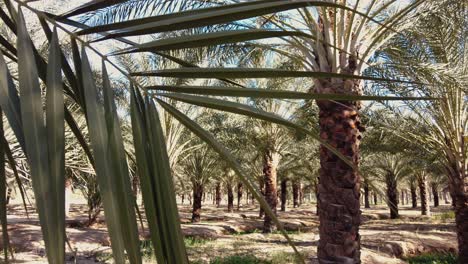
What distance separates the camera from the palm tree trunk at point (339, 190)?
14.5 ft

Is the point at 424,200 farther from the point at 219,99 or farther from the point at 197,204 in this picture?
the point at 219,99

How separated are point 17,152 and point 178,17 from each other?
7.37 meters

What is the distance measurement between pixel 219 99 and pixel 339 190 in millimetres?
3777

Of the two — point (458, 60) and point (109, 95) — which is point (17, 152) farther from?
point (458, 60)

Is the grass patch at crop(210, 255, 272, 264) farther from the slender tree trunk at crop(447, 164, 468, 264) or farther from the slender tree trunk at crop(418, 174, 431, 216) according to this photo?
the slender tree trunk at crop(418, 174, 431, 216)

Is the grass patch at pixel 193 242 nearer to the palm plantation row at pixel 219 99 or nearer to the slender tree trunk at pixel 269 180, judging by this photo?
the palm plantation row at pixel 219 99

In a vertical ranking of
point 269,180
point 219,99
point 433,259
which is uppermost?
point 269,180

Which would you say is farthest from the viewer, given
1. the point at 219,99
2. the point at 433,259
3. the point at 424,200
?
the point at 424,200

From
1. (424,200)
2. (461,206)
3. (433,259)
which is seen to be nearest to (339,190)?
(461,206)

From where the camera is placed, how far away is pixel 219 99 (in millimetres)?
957

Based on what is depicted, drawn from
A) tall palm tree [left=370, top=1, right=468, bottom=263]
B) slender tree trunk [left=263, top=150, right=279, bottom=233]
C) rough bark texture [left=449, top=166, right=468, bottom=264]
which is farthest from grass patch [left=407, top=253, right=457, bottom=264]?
slender tree trunk [left=263, top=150, right=279, bottom=233]

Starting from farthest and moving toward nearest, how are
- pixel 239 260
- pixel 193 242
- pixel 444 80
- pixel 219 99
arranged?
pixel 193 242 < pixel 239 260 < pixel 444 80 < pixel 219 99

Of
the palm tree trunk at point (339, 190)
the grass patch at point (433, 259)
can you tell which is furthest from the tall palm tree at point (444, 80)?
the palm tree trunk at point (339, 190)

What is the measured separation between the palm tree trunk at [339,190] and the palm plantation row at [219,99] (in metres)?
0.01
